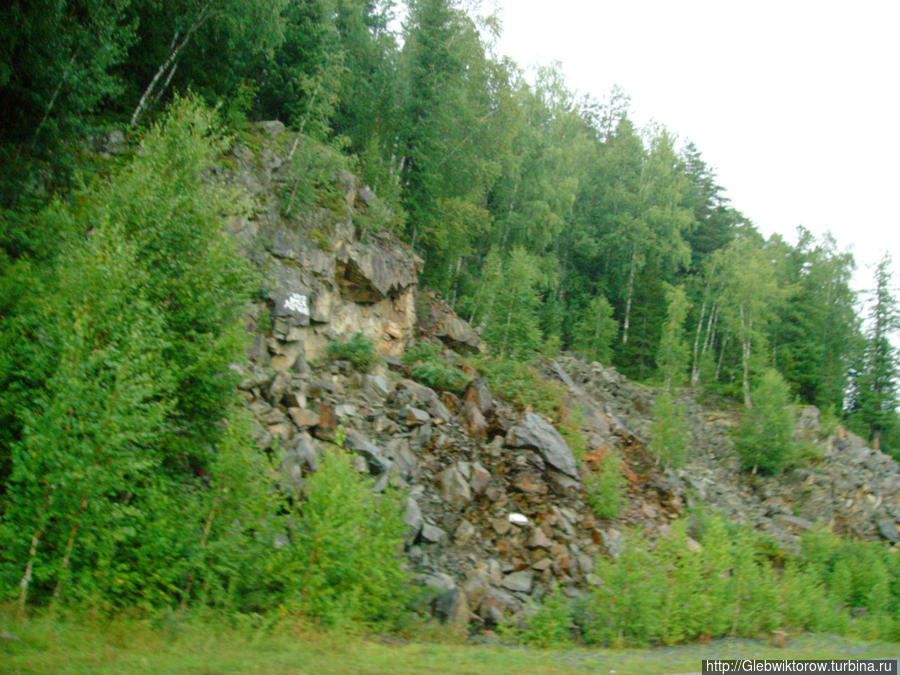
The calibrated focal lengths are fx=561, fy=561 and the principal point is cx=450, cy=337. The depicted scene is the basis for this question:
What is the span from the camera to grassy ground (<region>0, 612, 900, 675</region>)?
6.31 meters

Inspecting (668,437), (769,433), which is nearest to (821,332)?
(769,433)

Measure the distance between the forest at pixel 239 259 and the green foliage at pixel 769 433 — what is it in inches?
19.5

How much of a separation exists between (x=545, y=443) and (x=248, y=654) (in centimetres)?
1558

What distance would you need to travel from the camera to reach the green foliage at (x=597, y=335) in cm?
4175

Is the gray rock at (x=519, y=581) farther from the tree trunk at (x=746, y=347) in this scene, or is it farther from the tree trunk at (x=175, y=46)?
the tree trunk at (x=746, y=347)

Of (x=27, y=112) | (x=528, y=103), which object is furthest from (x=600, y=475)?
(x=528, y=103)

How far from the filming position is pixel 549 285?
141 ft

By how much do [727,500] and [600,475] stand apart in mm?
11091

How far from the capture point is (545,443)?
2166 centimetres

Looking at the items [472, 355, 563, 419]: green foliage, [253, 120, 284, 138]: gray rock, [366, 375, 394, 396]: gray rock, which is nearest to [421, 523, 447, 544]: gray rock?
[366, 375, 394, 396]: gray rock

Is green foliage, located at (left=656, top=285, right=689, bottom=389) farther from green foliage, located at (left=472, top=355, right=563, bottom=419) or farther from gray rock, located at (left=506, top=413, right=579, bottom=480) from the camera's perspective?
gray rock, located at (left=506, top=413, right=579, bottom=480)

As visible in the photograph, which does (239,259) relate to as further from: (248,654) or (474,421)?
(474,421)

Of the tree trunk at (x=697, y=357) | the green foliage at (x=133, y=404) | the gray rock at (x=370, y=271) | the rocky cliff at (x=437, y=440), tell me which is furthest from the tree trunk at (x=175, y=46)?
the tree trunk at (x=697, y=357)

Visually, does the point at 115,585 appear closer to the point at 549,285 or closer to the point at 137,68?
the point at 137,68
